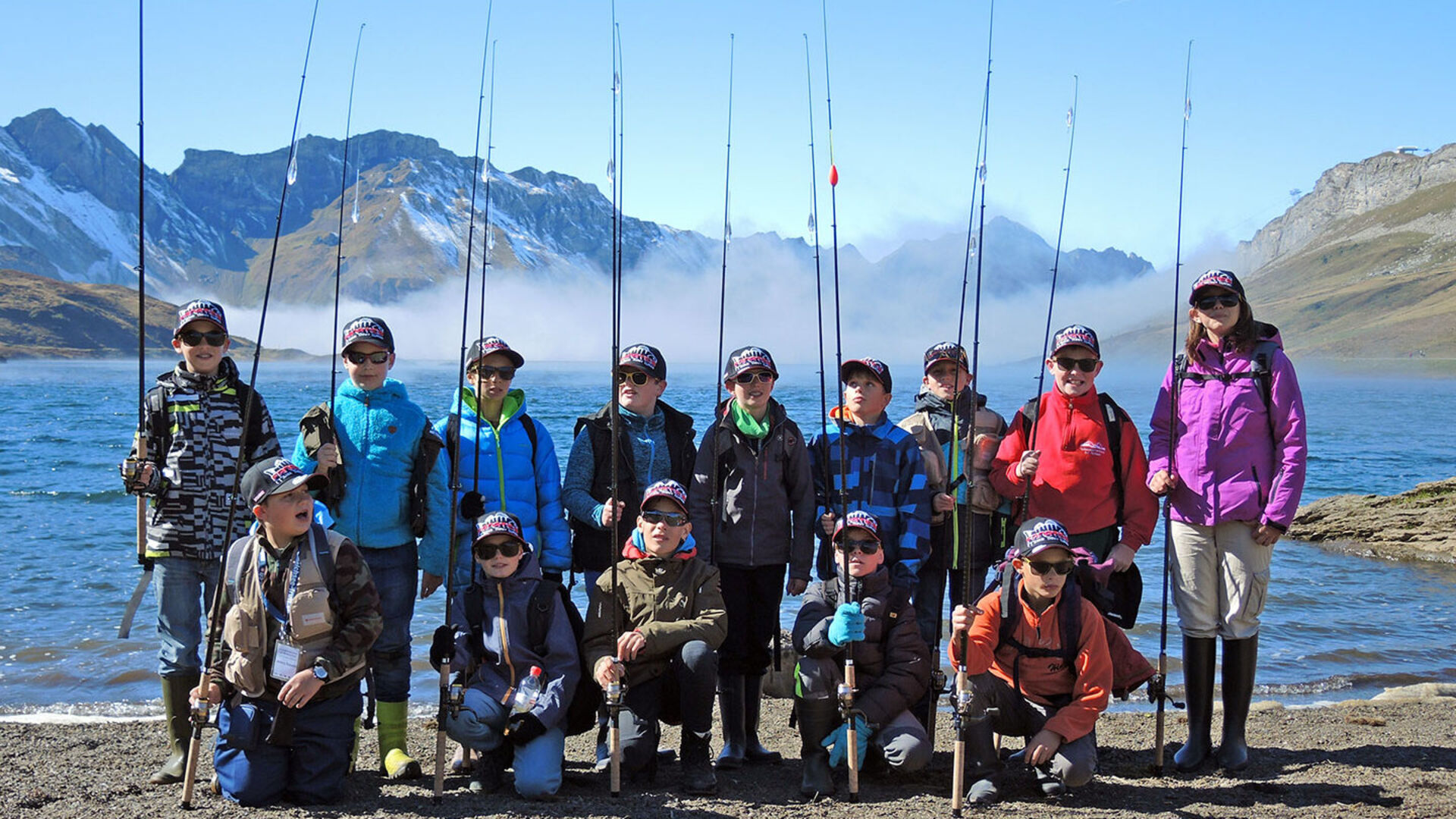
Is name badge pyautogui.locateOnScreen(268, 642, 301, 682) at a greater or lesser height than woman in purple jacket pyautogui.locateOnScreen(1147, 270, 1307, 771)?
lesser

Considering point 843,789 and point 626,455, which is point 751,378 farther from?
point 843,789

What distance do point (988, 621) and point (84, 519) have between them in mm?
16665

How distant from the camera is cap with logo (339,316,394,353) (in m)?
5.59

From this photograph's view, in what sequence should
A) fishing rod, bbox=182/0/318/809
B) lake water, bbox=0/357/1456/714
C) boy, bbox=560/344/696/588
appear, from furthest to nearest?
lake water, bbox=0/357/1456/714 < boy, bbox=560/344/696/588 < fishing rod, bbox=182/0/318/809

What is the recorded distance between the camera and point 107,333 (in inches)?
5778

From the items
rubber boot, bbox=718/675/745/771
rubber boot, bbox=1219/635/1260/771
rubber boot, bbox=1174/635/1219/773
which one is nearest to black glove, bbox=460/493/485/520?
rubber boot, bbox=718/675/745/771

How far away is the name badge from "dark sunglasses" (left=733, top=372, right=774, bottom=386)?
7.82 ft

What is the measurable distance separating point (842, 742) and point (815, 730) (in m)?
0.14

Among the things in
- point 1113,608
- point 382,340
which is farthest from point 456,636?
point 1113,608

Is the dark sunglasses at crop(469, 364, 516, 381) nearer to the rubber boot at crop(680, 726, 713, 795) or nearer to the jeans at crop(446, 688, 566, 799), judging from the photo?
the jeans at crop(446, 688, 566, 799)

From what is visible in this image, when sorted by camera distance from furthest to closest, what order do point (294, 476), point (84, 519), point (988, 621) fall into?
point (84, 519) → point (988, 621) → point (294, 476)

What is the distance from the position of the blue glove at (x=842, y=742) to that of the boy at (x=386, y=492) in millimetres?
1972

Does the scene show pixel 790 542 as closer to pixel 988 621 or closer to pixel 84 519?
pixel 988 621

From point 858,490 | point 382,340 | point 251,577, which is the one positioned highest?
point 382,340
